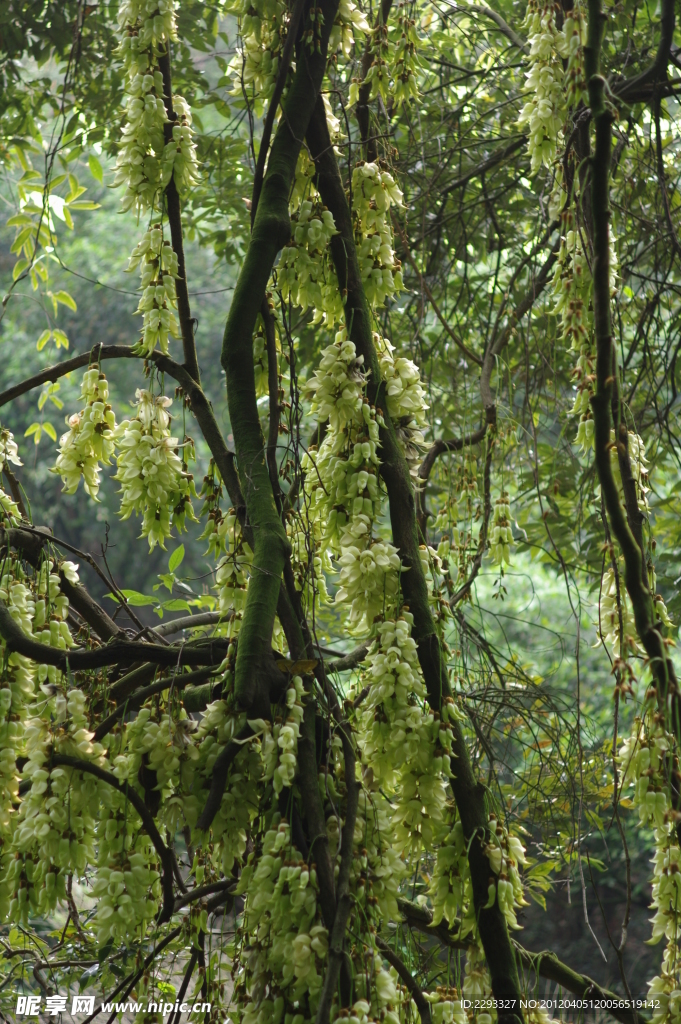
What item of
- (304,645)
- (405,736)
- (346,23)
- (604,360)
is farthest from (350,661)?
(346,23)

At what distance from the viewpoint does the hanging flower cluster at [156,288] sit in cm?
141

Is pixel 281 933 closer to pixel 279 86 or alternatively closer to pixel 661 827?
pixel 661 827

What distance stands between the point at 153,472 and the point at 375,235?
515 mm

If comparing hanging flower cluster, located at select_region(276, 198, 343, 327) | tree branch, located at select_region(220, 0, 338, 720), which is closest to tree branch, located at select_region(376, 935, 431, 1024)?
tree branch, located at select_region(220, 0, 338, 720)

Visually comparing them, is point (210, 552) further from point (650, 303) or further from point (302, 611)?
point (650, 303)

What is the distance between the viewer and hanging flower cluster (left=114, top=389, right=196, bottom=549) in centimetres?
140

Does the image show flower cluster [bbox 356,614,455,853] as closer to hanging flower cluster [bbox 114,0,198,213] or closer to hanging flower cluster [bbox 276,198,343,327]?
hanging flower cluster [bbox 276,198,343,327]

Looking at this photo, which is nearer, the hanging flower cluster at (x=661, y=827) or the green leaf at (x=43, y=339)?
the hanging flower cluster at (x=661, y=827)

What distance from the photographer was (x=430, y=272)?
270 cm

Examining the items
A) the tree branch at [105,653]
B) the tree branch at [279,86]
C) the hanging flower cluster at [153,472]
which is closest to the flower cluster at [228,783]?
the tree branch at [105,653]

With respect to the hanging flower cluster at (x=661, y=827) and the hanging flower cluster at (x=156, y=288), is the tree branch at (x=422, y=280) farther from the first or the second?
the hanging flower cluster at (x=661, y=827)

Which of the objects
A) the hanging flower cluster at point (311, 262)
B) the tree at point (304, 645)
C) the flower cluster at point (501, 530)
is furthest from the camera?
the flower cluster at point (501, 530)

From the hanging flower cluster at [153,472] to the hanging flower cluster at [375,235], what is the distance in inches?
15.0

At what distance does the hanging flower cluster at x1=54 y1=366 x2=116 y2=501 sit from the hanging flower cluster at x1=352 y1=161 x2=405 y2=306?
47cm
